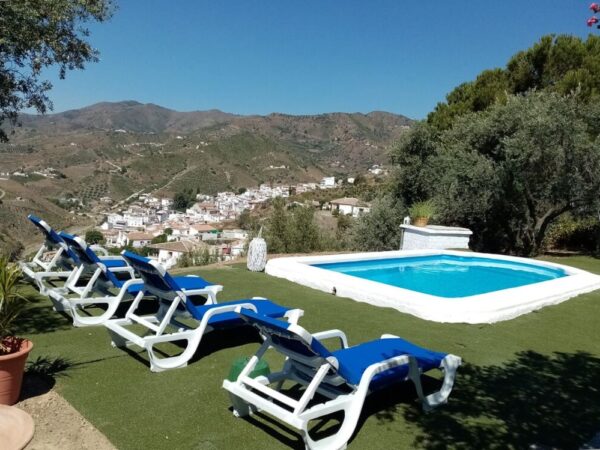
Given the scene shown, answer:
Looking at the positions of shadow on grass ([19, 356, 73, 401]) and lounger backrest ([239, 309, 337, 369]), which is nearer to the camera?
lounger backrest ([239, 309, 337, 369])

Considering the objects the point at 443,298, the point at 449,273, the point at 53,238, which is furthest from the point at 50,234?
the point at 449,273

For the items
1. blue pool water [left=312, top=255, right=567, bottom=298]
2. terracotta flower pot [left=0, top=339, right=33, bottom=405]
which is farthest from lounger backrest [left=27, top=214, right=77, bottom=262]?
Result: blue pool water [left=312, top=255, right=567, bottom=298]

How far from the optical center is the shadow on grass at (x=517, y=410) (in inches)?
135

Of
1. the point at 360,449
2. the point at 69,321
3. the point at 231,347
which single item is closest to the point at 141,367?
the point at 231,347

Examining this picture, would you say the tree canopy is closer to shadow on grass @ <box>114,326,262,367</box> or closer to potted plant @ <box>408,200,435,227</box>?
potted plant @ <box>408,200,435,227</box>

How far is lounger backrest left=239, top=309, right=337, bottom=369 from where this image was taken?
10.1 feet

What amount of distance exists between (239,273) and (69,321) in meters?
3.90

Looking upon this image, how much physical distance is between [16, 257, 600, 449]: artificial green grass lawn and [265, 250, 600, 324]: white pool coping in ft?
0.77

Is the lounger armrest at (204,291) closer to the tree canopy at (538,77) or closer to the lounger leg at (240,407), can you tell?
the lounger leg at (240,407)

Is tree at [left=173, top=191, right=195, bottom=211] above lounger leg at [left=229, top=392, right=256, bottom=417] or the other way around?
the other way around

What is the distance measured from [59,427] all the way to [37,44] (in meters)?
6.96

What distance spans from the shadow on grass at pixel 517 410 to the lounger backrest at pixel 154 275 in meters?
2.28

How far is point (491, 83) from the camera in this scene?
2098 cm

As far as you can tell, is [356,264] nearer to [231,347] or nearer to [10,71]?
[231,347]
